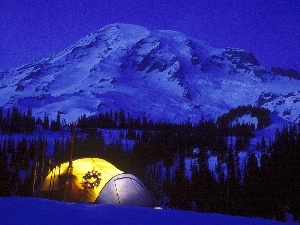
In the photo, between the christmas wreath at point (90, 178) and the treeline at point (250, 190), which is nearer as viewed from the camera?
the christmas wreath at point (90, 178)

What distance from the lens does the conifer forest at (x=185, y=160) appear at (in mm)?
75562

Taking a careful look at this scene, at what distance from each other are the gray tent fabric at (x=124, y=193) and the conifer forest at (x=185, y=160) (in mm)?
19513

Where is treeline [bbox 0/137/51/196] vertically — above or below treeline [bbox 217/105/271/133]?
below

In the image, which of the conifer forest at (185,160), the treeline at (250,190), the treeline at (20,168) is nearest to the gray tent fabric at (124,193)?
the conifer forest at (185,160)

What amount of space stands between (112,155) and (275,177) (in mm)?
48737

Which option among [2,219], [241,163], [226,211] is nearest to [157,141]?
[241,163]

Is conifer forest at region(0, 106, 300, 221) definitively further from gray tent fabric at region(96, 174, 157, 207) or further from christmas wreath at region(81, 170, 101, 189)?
gray tent fabric at region(96, 174, 157, 207)

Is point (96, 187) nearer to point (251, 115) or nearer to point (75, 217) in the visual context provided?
point (75, 217)

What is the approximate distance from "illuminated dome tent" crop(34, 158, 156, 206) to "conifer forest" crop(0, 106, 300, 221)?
17.5 metres

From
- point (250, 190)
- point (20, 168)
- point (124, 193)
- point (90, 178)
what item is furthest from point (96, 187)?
point (20, 168)

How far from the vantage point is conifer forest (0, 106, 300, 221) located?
248 feet

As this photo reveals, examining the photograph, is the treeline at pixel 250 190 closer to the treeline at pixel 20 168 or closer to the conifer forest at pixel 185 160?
the conifer forest at pixel 185 160

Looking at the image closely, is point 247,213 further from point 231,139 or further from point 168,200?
point 231,139

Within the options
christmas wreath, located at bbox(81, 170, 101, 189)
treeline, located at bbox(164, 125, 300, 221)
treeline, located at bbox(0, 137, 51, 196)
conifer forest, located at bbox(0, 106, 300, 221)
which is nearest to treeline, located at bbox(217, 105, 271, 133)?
conifer forest, located at bbox(0, 106, 300, 221)
